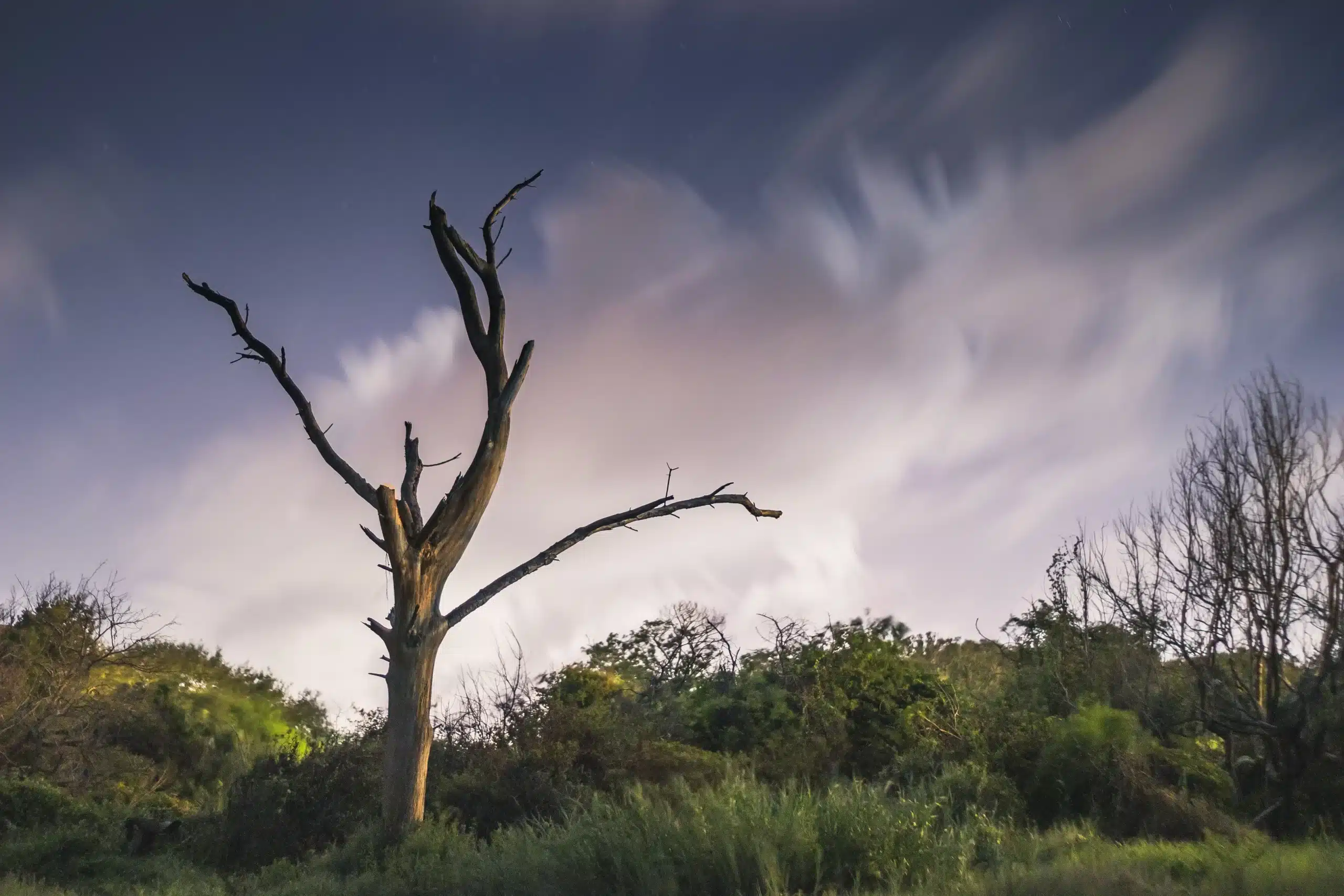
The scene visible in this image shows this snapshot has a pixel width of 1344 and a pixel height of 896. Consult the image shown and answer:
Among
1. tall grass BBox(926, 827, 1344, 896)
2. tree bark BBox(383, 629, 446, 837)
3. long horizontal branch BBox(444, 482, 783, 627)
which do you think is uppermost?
long horizontal branch BBox(444, 482, 783, 627)

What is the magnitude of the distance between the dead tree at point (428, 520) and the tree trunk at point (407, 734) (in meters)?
0.01

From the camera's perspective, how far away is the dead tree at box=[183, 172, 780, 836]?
1230 centimetres

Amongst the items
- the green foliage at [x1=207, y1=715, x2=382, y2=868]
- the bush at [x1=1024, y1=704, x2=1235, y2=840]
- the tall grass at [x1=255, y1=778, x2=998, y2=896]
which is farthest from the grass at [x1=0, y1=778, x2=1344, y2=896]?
the green foliage at [x1=207, y1=715, x2=382, y2=868]

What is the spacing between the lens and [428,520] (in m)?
13.2

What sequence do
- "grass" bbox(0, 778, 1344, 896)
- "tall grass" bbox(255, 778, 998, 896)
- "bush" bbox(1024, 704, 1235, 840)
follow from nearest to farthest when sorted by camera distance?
"grass" bbox(0, 778, 1344, 896) < "tall grass" bbox(255, 778, 998, 896) < "bush" bbox(1024, 704, 1235, 840)

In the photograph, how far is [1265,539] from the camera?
13250mm

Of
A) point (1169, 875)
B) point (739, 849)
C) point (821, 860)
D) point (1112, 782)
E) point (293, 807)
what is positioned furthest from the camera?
point (293, 807)

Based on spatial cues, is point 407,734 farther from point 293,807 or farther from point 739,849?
point 739,849

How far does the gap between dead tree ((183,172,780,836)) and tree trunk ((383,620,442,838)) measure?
1cm

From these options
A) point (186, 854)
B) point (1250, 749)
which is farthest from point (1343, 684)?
point (186, 854)

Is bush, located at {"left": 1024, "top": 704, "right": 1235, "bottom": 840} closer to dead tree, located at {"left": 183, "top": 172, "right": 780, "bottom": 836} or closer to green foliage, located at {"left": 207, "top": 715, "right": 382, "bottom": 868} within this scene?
dead tree, located at {"left": 183, "top": 172, "right": 780, "bottom": 836}

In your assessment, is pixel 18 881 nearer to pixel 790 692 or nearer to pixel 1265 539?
pixel 790 692

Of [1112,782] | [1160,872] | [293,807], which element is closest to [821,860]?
[1160,872]

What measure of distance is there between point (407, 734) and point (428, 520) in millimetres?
2804
